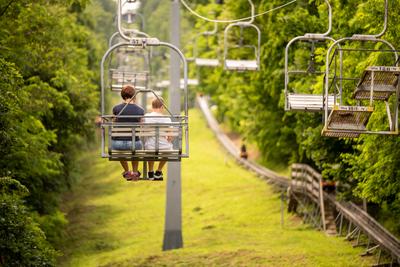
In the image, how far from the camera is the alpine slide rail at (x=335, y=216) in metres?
29.8

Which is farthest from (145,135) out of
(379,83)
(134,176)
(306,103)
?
(379,83)

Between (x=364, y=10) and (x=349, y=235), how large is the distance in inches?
445

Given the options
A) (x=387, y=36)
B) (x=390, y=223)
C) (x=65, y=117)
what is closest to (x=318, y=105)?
(x=387, y=36)

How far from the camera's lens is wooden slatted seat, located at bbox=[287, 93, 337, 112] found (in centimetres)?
2012

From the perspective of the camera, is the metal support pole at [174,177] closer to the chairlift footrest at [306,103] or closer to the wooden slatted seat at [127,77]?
the wooden slatted seat at [127,77]

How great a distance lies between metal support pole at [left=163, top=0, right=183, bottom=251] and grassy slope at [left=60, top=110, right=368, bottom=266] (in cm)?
61

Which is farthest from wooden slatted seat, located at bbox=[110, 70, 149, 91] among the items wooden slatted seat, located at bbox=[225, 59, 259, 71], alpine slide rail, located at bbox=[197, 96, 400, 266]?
alpine slide rail, located at bbox=[197, 96, 400, 266]

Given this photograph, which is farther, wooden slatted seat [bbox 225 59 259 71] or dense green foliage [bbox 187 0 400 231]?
wooden slatted seat [bbox 225 59 259 71]

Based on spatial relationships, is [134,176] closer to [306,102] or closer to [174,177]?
[306,102]

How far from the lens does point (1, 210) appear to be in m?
22.5

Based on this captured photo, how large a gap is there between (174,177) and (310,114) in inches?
181

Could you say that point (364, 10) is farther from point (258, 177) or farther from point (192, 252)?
point (258, 177)

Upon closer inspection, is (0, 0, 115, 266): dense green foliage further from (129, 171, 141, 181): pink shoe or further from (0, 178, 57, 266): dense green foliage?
(129, 171, 141, 181): pink shoe

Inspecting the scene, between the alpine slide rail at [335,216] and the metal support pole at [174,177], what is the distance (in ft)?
16.2
